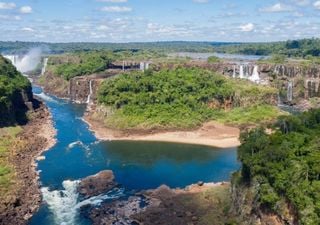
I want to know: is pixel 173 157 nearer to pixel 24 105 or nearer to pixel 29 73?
pixel 24 105

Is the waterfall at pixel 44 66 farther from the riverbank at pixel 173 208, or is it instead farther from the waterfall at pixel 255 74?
the riverbank at pixel 173 208

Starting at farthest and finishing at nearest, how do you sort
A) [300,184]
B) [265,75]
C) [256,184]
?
[265,75], [256,184], [300,184]

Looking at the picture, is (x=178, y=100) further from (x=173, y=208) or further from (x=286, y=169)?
(x=286, y=169)

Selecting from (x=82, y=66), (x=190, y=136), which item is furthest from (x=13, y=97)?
(x=82, y=66)

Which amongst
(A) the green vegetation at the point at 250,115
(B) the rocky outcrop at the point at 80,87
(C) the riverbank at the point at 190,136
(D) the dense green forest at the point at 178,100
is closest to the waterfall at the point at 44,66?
(B) the rocky outcrop at the point at 80,87

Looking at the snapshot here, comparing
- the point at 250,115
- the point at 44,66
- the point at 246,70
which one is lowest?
the point at 250,115

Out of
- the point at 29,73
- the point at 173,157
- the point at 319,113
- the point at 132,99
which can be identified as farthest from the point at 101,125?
the point at 29,73

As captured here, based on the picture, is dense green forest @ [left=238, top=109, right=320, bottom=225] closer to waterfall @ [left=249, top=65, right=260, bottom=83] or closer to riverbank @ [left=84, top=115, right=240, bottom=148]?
riverbank @ [left=84, top=115, right=240, bottom=148]
